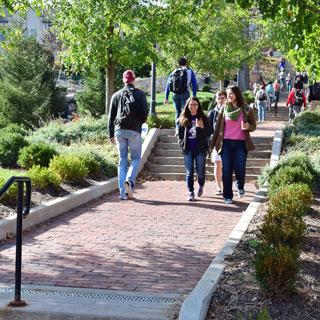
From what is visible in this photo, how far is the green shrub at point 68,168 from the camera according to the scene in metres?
10.7

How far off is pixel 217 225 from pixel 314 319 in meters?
3.81

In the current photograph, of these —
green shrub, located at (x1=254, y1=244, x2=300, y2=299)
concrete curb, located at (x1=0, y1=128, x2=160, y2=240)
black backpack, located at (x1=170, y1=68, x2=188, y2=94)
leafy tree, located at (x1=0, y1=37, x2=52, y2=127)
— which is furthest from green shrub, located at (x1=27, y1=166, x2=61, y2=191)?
leafy tree, located at (x1=0, y1=37, x2=52, y2=127)

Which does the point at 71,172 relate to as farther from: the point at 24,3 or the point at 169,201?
the point at 24,3

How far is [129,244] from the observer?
7516 mm

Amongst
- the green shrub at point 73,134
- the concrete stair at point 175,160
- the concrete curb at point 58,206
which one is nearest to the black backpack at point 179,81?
→ the concrete stair at point 175,160

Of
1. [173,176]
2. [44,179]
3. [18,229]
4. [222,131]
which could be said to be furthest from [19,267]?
[173,176]

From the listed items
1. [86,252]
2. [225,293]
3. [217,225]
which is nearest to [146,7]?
[217,225]

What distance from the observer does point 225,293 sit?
518 cm

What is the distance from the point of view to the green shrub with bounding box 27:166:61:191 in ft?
32.1

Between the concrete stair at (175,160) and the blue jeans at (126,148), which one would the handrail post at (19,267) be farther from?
the concrete stair at (175,160)

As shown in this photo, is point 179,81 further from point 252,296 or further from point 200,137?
point 252,296

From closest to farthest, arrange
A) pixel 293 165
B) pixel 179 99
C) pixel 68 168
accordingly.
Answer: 1. pixel 293 165
2. pixel 68 168
3. pixel 179 99

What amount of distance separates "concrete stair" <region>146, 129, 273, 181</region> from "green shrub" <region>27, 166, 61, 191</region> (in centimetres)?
366

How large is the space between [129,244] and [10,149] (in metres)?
6.56
